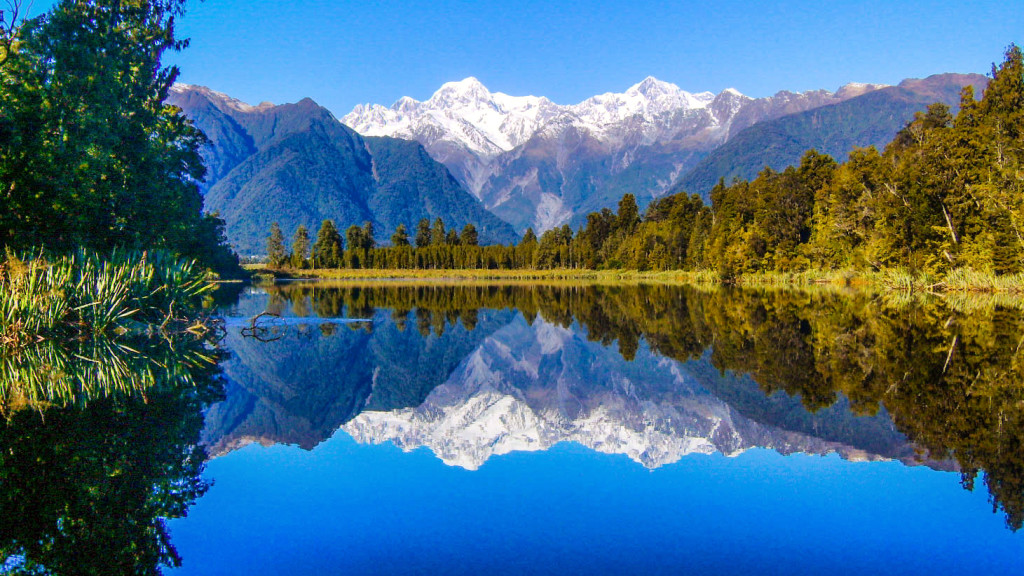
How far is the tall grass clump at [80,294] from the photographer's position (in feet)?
56.6

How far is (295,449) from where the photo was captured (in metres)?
10.9

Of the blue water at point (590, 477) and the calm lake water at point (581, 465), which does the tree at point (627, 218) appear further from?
the blue water at point (590, 477)

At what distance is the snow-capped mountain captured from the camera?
34.2 ft

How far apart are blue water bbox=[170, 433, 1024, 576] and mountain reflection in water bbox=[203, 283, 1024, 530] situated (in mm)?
743

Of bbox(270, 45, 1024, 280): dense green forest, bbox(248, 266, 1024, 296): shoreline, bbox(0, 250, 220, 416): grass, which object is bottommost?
bbox(248, 266, 1024, 296): shoreline

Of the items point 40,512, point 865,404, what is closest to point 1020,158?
point 865,404

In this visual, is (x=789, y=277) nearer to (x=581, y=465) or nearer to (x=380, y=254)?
(x=581, y=465)

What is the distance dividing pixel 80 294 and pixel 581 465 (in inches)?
651

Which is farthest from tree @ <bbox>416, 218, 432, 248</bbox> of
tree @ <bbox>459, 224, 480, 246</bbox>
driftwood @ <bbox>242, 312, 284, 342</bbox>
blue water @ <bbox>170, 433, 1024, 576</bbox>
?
blue water @ <bbox>170, 433, 1024, 576</bbox>

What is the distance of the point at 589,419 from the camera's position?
12.6 metres

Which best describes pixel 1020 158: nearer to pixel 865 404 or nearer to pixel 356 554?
pixel 865 404

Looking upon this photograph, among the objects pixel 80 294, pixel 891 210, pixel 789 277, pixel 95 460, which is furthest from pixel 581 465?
pixel 789 277

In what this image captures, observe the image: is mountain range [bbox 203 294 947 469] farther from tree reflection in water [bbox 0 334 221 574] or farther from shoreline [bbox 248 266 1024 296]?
shoreline [bbox 248 266 1024 296]

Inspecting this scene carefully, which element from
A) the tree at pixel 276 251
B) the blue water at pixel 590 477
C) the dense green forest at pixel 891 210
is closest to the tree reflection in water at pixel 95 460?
the blue water at pixel 590 477
